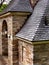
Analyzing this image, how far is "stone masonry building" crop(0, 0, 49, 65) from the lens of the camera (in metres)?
9.53

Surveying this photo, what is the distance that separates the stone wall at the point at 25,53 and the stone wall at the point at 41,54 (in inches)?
10.6

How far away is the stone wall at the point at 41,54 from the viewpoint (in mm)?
9500

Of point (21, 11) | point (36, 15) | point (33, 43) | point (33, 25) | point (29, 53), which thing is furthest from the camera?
point (21, 11)

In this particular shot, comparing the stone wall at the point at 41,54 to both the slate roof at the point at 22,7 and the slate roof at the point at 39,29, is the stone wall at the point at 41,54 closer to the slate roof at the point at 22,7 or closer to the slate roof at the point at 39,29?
the slate roof at the point at 39,29

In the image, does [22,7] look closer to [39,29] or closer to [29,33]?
[29,33]

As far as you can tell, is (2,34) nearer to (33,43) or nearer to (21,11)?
(21,11)

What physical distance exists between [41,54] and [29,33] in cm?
136

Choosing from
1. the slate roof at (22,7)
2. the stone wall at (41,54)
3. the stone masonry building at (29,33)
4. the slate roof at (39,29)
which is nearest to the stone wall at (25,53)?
the stone masonry building at (29,33)

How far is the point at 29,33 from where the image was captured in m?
10.1

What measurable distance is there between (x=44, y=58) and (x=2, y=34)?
782 centimetres

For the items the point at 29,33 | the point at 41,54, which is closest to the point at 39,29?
the point at 29,33

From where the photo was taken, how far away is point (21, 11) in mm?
12203

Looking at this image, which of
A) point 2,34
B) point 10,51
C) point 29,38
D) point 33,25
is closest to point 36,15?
point 33,25

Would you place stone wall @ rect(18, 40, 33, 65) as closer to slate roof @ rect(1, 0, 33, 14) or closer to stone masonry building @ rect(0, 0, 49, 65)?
stone masonry building @ rect(0, 0, 49, 65)
